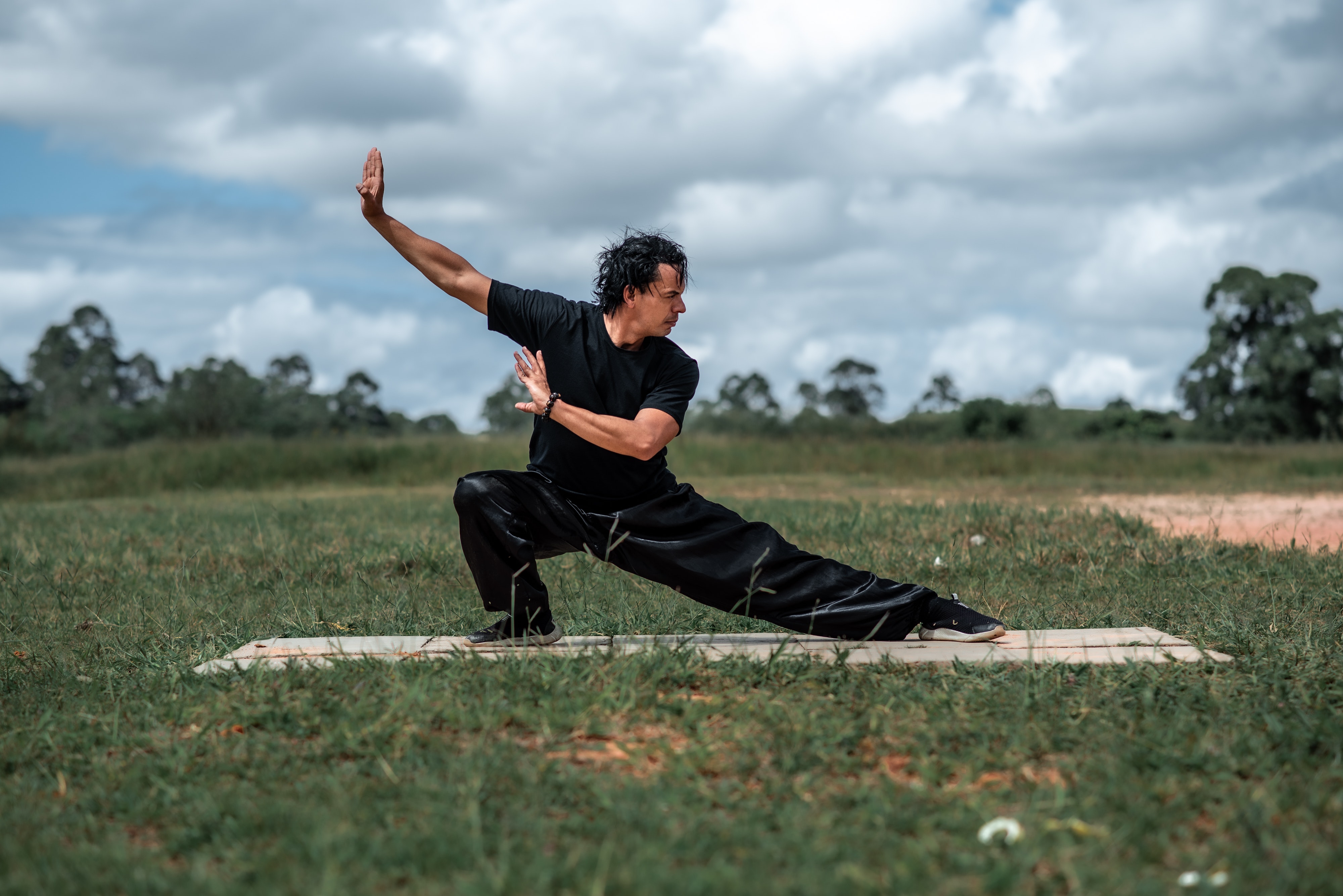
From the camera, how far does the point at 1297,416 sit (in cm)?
3312

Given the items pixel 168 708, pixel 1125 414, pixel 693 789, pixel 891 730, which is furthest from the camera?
pixel 1125 414

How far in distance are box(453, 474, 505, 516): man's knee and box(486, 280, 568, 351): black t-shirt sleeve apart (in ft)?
1.86

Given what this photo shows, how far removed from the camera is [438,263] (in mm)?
4293

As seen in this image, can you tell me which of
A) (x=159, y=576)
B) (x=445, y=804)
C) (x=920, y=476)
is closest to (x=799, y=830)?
(x=445, y=804)

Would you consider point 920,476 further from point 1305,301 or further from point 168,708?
point 1305,301

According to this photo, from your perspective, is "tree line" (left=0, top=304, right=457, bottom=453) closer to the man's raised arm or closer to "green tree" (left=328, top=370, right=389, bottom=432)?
"green tree" (left=328, top=370, right=389, bottom=432)

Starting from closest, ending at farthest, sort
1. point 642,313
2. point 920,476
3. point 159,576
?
point 642,313
point 159,576
point 920,476

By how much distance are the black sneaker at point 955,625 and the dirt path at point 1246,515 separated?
12.4ft

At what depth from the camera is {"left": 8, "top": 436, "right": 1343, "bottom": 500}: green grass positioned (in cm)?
1741

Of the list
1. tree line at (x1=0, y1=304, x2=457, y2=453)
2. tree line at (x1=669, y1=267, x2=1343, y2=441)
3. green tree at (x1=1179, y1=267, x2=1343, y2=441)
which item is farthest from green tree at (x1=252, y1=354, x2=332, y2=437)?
green tree at (x1=1179, y1=267, x2=1343, y2=441)

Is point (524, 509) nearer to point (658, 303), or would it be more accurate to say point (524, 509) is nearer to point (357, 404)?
point (658, 303)

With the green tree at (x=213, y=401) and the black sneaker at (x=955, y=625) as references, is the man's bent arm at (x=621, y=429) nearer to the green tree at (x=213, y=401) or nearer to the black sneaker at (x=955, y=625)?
the black sneaker at (x=955, y=625)

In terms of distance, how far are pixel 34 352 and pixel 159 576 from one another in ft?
133

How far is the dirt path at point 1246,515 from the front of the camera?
30.1ft
